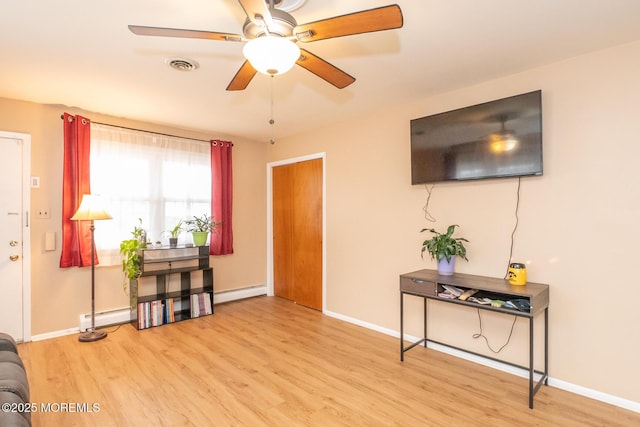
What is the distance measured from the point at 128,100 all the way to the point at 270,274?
3142 mm

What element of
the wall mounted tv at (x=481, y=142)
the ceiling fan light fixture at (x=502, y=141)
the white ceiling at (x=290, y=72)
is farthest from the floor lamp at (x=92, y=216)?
the ceiling fan light fixture at (x=502, y=141)

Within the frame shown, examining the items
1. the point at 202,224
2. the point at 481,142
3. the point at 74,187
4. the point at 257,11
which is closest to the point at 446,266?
the point at 481,142

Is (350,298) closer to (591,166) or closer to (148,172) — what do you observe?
(591,166)

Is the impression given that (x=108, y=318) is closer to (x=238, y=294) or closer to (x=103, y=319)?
(x=103, y=319)

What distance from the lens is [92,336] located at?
3475 millimetres

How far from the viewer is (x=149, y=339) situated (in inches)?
138

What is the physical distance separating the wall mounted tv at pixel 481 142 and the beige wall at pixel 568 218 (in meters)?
0.17

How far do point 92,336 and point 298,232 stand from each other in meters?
2.69

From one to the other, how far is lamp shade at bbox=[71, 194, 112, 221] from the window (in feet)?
1.33

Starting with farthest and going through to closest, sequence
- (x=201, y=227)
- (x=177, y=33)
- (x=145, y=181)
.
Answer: (x=201, y=227) → (x=145, y=181) → (x=177, y=33)

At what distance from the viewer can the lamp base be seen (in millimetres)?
3416

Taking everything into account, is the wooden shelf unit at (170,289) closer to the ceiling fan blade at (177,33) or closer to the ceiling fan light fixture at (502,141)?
the ceiling fan blade at (177,33)

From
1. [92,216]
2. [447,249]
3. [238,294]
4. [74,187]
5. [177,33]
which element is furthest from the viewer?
[238,294]

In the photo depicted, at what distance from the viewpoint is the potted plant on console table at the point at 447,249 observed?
9.57ft
